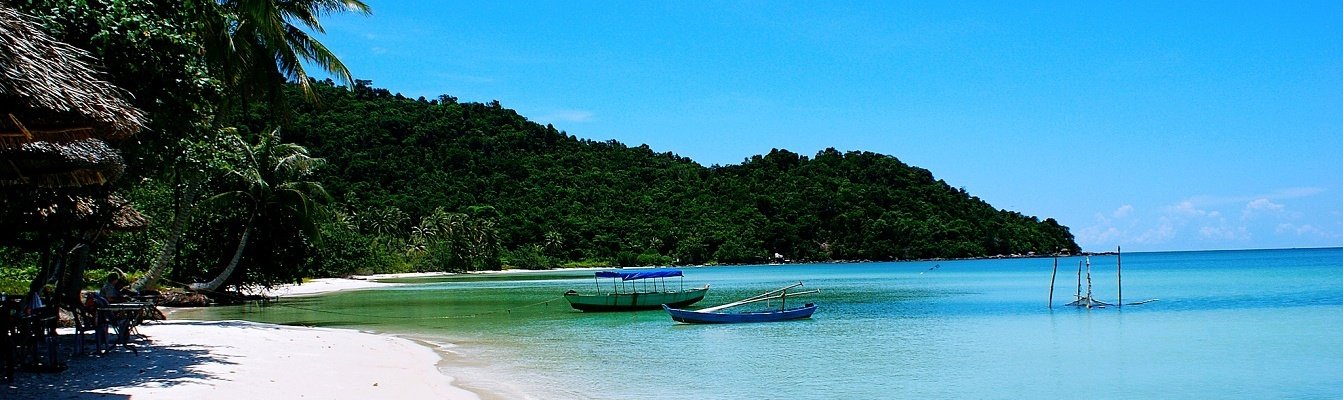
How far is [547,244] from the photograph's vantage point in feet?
320

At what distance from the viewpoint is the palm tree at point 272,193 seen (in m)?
26.2

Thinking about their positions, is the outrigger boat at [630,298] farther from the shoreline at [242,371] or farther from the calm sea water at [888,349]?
the shoreline at [242,371]

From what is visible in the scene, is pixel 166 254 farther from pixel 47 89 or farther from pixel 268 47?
pixel 47 89

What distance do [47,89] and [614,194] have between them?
100 m

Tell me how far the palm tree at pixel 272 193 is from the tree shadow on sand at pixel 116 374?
13870mm

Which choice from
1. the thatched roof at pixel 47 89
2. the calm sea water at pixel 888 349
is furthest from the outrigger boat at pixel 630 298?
the thatched roof at pixel 47 89

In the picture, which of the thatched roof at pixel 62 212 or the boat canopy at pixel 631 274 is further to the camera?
the boat canopy at pixel 631 274

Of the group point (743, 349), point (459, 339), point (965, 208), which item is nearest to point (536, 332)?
point (459, 339)

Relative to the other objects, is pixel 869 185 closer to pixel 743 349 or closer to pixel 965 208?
pixel 965 208

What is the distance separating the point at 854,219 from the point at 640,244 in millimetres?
30724

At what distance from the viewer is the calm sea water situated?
1398 centimetres

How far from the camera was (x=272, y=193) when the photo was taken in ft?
87.3

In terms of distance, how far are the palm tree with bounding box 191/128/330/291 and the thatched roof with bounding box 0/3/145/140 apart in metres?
18.4

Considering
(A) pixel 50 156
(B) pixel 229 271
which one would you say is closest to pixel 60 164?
(A) pixel 50 156
